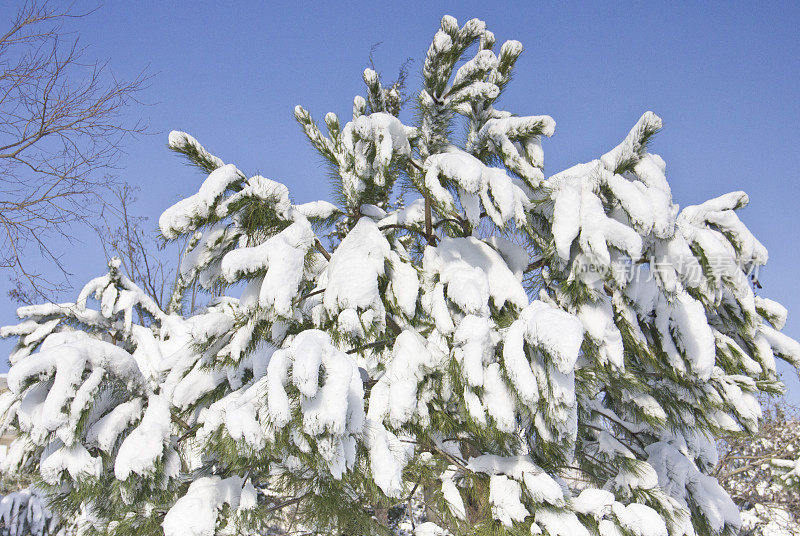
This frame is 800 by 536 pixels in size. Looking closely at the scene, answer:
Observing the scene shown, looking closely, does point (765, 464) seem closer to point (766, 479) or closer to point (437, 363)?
point (766, 479)

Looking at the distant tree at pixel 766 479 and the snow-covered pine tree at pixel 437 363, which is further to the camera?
the distant tree at pixel 766 479

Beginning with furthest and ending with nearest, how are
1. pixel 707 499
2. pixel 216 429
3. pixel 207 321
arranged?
pixel 707 499 → pixel 207 321 → pixel 216 429

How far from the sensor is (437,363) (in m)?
2.40

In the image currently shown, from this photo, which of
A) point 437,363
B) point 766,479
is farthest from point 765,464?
point 437,363

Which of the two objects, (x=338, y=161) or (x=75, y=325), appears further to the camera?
(x=75, y=325)

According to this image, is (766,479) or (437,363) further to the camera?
(766,479)

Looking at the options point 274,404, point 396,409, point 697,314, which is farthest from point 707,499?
point 274,404

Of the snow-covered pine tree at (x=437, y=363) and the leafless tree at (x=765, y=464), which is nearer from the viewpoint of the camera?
the snow-covered pine tree at (x=437, y=363)

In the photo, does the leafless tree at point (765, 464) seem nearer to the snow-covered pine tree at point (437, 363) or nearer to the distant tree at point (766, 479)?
the distant tree at point (766, 479)

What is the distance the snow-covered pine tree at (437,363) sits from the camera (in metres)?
1.96

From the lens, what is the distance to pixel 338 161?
2990mm

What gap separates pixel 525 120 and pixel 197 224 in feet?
6.18

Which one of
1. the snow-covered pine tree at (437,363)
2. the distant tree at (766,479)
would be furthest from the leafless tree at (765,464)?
the snow-covered pine tree at (437,363)

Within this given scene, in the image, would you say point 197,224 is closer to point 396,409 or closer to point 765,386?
point 396,409
